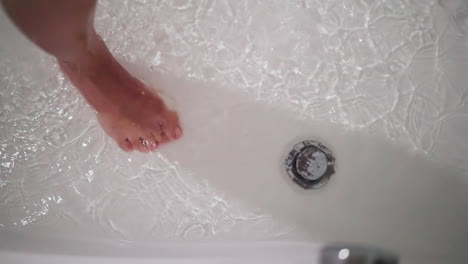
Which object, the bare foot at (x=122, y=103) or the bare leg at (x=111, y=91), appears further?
the bare foot at (x=122, y=103)

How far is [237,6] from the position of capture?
3.68ft

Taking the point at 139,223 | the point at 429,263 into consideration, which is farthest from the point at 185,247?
the point at 429,263

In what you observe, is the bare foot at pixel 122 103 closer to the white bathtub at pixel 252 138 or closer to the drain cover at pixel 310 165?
the white bathtub at pixel 252 138

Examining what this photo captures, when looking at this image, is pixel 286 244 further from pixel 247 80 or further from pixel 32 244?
pixel 32 244

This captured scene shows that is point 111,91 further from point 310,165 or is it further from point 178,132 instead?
point 310,165

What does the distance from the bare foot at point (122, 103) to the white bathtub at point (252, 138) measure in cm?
3

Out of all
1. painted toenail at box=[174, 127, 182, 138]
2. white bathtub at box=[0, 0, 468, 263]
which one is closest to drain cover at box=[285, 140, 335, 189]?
white bathtub at box=[0, 0, 468, 263]

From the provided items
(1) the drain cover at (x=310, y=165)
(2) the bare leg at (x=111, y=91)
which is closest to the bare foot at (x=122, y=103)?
(2) the bare leg at (x=111, y=91)

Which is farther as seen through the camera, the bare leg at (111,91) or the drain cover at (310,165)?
the drain cover at (310,165)

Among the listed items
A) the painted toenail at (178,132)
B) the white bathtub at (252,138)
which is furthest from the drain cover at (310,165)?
the painted toenail at (178,132)

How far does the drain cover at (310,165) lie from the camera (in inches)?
39.1

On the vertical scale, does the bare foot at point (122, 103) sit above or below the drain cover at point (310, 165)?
above

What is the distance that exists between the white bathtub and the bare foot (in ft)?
0.10

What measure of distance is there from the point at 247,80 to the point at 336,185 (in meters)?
0.33
